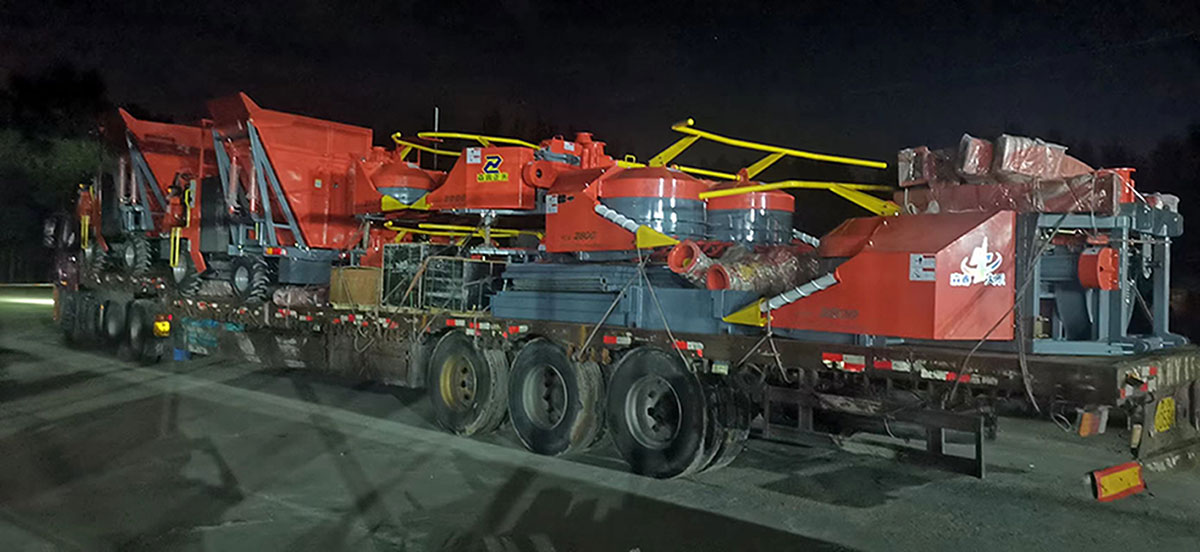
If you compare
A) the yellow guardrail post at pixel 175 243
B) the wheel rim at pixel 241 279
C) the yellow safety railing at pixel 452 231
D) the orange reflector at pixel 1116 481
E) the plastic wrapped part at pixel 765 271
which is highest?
the yellow safety railing at pixel 452 231

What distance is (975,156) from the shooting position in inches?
257

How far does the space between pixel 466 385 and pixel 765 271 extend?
13.1 feet

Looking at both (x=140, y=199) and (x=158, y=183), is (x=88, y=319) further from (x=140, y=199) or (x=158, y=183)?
(x=158, y=183)

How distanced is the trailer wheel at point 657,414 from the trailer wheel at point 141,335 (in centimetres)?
1111

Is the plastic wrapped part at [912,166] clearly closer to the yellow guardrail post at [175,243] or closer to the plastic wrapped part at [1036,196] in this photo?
the plastic wrapped part at [1036,196]

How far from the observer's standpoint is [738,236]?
905cm

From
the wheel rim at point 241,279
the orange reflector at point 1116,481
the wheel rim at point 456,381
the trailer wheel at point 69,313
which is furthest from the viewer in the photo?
the trailer wheel at point 69,313

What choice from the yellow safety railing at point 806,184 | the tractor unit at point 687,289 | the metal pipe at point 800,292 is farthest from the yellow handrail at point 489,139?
the metal pipe at point 800,292

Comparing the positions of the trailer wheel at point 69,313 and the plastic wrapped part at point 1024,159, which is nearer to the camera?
the plastic wrapped part at point 1024,159

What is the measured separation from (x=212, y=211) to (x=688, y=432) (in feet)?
32.7

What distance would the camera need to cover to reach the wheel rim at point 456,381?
395 inches

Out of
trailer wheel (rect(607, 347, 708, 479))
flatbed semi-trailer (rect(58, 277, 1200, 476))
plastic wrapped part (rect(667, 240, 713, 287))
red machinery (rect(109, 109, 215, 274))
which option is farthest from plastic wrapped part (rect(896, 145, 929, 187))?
red machinery (rect(109, 109, 215, 274))

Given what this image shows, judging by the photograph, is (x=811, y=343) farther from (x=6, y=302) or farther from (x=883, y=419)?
(x=6, y=302)

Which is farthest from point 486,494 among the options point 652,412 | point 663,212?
point 663,212
